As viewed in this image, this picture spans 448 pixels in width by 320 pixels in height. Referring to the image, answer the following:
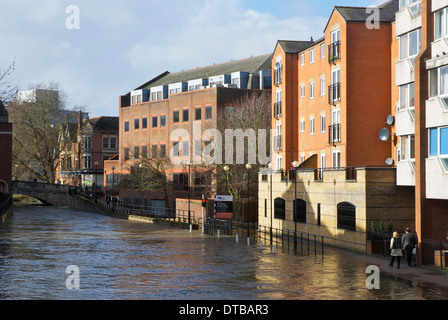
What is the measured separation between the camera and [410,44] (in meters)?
32.4

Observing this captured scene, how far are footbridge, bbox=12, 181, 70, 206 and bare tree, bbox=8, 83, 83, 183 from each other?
330cm

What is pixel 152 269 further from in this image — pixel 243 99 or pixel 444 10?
pixel 243 99

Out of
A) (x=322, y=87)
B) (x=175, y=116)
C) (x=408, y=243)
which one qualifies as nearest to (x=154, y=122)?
(x=175, y=116)

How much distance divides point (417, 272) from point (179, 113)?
5303 centimetres

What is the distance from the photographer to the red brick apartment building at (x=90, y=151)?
104 meters

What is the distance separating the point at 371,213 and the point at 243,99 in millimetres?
38844

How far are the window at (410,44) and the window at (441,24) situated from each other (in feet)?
8.05

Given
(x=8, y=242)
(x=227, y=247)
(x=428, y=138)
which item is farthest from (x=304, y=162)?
(x=8, y=242)

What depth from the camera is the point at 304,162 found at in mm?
44375

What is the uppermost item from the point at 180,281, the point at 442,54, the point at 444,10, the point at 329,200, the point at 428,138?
the point at 444,10

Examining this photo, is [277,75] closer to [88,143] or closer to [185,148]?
[185,148]

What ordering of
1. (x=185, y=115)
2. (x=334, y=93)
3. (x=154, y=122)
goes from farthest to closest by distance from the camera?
(x=154, y=122) → (x=185, y=115) → (x=334, y=93)

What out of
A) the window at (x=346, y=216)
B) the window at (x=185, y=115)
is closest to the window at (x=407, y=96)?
the window at (x=346, y=216)

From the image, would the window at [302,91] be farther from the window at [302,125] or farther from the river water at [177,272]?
the river water at [177,272]
